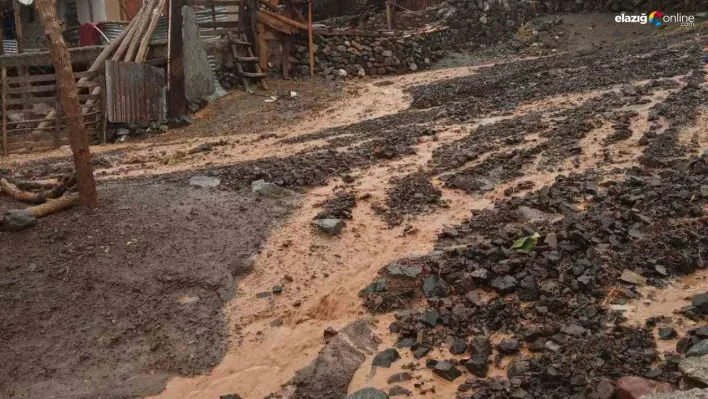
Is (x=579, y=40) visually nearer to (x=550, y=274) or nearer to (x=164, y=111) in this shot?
(x=164, y=111)

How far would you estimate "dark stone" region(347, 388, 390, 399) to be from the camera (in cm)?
293

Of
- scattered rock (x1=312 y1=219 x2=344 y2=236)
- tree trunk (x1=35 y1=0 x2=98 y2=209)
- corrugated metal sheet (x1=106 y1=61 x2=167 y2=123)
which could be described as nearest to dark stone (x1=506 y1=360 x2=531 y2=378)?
scattered rock (x1=312 y1=219 x2=344 y2=236)

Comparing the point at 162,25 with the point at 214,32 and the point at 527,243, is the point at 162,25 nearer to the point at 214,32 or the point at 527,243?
the point at 214,32

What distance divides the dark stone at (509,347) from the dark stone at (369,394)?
2.28 ft

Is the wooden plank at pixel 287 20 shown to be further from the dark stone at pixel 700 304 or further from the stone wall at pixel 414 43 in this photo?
the dark stone at pixel 700 304

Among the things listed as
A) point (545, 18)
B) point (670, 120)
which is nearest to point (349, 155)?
point (670, 120)

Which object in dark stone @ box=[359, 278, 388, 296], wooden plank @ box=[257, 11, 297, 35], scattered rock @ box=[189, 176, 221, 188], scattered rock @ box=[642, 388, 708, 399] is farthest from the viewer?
wooden plank @ box=[257, 11, 297, 35]

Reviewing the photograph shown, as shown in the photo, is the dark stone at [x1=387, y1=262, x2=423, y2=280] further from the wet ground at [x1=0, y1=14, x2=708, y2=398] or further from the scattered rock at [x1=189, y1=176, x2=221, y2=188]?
the scattered rock at [x1=189, y1=176, x2=221, y2=188]

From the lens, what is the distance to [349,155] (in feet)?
22.6

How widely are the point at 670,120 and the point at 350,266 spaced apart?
4.34 metres

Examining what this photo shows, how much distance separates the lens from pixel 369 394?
2.95 meters

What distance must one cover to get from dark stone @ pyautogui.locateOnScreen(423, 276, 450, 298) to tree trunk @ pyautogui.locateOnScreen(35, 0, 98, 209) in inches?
122

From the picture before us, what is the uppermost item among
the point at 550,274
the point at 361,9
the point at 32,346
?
the point at 361,9

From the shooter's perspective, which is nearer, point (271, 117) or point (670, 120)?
point (670, 120)
